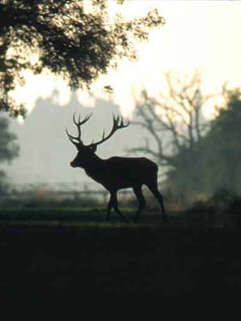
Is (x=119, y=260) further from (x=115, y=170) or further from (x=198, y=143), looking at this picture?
(x=198, y=143)

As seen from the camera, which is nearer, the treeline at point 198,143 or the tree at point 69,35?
the tree at point 69,35

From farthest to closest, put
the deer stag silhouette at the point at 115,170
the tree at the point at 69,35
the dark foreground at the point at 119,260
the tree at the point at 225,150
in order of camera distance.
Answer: the tree at the point at 225,150, the tree at the point at 69,35, the deer stag silhouette at the point at 115,170, the dark foreground at the point at 119,260

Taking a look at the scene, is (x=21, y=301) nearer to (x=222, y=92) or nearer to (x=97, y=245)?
(x=97, y=245)

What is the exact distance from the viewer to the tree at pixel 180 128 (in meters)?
71.5

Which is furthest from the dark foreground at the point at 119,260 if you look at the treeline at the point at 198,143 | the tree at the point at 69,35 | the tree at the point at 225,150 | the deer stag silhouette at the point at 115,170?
the tree at the point at 225,150

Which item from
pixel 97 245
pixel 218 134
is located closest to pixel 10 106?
pixel 97 245

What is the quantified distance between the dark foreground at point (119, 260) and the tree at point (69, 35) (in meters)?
Answer: 11.7

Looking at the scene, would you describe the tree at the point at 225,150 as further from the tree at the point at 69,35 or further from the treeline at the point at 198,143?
the tree at the point at 69,35

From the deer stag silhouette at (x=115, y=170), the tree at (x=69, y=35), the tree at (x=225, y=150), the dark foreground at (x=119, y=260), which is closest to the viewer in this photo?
the dark foreground at (x=119, y=260)

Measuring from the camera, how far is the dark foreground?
1659cm

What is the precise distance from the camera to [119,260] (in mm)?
16938

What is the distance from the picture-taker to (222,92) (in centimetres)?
7544

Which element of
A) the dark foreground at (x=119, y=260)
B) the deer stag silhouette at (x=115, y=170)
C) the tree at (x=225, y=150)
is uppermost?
the tree at (x=225, y=150)

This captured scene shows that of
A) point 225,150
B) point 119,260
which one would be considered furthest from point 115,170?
point 225,150
